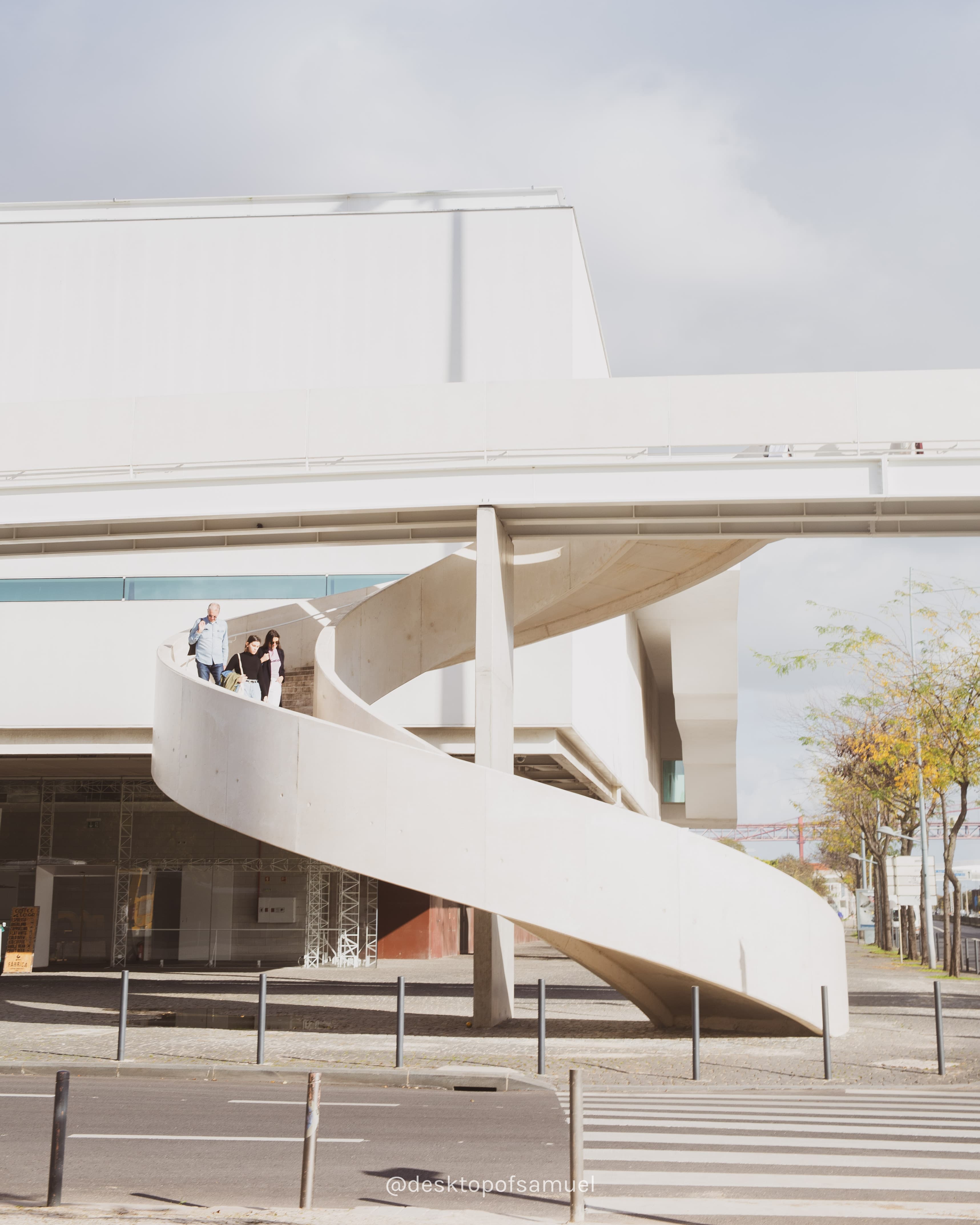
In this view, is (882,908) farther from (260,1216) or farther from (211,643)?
(260,1216)

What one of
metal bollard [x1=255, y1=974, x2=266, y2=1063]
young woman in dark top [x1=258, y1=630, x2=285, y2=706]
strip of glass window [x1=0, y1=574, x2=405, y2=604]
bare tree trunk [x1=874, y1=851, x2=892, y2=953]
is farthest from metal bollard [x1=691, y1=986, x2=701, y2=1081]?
bare tree trunk [x1=874, y1=851, x2=892, y2=953]

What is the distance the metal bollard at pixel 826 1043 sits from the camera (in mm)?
13305

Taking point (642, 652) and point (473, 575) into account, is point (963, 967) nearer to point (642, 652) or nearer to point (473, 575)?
point (642, 652)

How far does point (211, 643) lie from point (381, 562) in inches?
447

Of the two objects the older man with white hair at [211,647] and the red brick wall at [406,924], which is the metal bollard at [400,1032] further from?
the red brick wall at [406,924]

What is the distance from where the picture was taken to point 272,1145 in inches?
370

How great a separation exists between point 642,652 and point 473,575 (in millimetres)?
30752

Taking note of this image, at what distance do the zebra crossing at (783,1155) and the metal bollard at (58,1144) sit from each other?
283cm

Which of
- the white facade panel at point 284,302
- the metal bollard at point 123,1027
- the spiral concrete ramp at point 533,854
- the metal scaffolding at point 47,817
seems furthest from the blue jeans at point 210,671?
the metal scaffolding at point 47,817

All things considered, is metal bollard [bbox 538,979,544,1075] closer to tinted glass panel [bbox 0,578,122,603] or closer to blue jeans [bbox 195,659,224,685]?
blue jeans [bbox 195,659,224,685]

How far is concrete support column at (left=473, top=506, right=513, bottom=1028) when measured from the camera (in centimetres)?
1817

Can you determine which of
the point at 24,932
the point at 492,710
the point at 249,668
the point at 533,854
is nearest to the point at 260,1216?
the point at 533,854

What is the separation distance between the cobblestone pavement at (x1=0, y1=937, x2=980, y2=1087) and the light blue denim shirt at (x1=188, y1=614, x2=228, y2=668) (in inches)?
203

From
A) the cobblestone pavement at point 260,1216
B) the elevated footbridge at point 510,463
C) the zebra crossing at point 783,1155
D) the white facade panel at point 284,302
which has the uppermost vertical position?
the white facade panel at point 284,302
